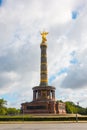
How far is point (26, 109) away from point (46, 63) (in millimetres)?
14807

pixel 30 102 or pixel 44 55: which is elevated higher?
pixel 44 55

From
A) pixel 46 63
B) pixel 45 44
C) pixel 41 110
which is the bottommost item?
pixel 41 110

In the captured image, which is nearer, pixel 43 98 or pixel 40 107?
pixel 40 107

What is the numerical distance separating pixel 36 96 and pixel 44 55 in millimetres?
12469

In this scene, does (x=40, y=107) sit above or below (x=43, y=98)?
below

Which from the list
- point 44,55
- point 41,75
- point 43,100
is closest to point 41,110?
point 43,100

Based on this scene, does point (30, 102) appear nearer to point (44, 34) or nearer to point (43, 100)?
point (43, 100)

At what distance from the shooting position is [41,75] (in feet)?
282

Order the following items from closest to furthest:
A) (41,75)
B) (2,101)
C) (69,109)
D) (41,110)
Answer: (41,110), (41,75), (2,101), (69,109)

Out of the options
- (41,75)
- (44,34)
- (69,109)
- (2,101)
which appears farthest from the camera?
(69,109)

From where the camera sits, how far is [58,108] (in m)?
83.6

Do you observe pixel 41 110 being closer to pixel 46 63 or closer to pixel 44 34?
pixel 46 63

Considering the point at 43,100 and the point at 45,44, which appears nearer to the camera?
the point at 43,100

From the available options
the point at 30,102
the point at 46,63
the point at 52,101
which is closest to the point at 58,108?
the point at 52,101
